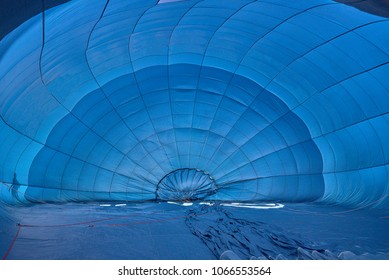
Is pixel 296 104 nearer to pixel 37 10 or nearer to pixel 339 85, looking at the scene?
pixel 339 85

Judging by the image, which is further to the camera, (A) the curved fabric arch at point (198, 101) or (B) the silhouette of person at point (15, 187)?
(B) the silhouette of person at point (15, 187)

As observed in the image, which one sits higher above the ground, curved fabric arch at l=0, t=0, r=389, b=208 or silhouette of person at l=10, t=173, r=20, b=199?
curved fabric arch at l=0, t=0, r=389, b=208

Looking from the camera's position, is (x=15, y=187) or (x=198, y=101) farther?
(x=198, y=101)

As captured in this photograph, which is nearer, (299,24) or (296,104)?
(299,24)

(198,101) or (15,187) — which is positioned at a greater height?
(198,101)

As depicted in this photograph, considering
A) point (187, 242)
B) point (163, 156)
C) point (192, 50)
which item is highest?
point (192, 50)

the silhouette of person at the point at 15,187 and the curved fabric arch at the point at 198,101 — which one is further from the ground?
the curved fabric arch at the point at 198,101

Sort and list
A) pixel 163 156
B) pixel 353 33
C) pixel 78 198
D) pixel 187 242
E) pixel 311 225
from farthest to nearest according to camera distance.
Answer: pixel 163 156 < pixel 78 198 < pixel 353 33 < pixel 311 225 < pixel 187 242

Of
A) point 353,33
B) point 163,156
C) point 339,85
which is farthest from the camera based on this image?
point 163,156

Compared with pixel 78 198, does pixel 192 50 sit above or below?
above

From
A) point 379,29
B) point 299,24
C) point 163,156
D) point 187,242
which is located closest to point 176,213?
point 187,242

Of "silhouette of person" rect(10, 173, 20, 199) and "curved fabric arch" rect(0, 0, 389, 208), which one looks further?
"silhouette of person" rect(10, 173, 20, 199)
